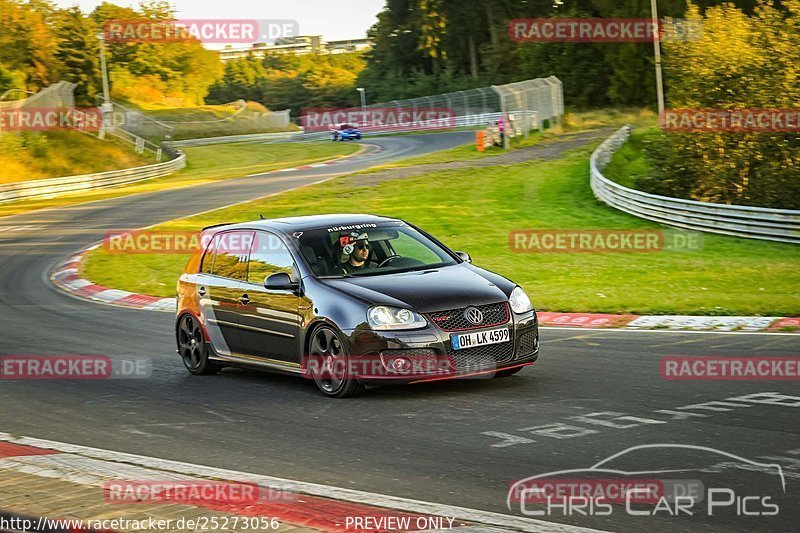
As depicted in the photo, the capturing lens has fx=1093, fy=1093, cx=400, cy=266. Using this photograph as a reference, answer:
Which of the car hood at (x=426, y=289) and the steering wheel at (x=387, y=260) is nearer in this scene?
the car hood at (x=426, y=289)

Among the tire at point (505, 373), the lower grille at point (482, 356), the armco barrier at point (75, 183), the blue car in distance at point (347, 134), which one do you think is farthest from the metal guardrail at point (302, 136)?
the lower grille at point (482, 356)

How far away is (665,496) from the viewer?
19.0ft

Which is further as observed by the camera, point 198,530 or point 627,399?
point 627,399

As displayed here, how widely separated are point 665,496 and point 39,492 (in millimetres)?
3499

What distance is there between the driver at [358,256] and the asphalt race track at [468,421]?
1.15 m

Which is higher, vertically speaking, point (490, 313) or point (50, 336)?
point (490, 313)

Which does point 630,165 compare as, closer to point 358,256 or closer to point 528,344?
point 358,256

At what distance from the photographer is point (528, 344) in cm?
945

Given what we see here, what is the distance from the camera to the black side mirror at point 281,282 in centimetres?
973

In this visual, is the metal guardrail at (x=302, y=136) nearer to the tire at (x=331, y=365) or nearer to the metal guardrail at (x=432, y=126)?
the metal guardrail at (x=432, y=126)

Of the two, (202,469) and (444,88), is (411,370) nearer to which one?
(202,469)

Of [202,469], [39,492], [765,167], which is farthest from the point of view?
[765,167]

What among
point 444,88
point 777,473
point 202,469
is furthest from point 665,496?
point 444,88

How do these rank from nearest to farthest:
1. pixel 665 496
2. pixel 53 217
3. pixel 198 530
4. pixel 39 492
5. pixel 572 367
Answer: pixel 198 530, pixel 665 496, pixel 39 492, pixel 572 367, pixel 53 217
